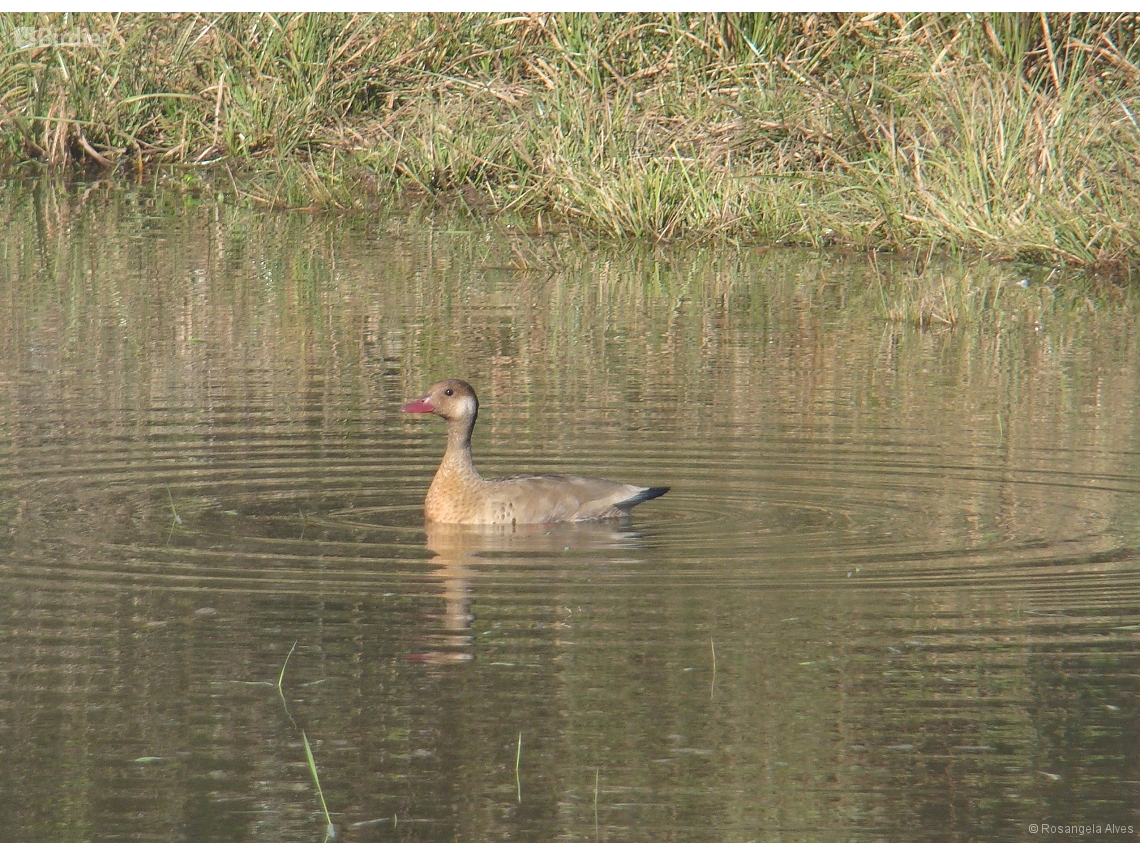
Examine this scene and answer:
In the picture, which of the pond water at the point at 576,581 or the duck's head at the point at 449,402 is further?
the duck's head at the point at 449,402

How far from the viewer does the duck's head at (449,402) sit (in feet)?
33.2

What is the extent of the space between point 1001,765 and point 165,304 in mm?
11307

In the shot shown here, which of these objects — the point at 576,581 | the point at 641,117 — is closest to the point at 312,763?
the point at 576,581

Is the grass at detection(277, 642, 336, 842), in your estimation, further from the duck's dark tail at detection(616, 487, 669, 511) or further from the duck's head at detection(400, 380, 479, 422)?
the duck's head at detection(400, 380, 479, 422)

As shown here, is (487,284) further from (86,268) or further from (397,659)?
(397,659)

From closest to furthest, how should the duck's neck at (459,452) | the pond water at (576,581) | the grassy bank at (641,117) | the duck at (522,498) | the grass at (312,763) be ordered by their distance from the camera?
the grass at (312,763), the pond water at (576,581), the duck at (522,498), the duck's neck at (459,452), the grassy bank at (641,117)

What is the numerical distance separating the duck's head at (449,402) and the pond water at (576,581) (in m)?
0.57

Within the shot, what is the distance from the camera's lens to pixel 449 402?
33.3 ft

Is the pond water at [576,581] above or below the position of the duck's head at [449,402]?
below

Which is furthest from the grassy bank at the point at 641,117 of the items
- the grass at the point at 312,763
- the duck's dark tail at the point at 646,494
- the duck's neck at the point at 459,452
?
the grass at the point at 312,763

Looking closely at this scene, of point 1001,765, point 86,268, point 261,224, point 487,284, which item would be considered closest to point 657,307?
point 487,284

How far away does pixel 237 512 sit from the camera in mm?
9664

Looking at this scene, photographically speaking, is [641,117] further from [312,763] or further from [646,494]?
[312,763]

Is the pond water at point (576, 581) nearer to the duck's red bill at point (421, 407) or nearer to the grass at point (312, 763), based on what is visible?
the grass at point (312, 763)
